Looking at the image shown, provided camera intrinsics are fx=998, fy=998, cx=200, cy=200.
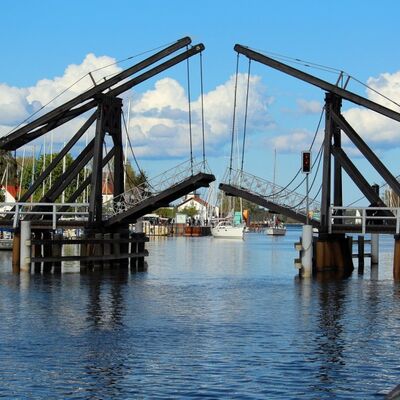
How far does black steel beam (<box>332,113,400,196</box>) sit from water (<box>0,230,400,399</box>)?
5.10m

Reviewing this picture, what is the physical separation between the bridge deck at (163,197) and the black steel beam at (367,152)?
18.3 ft

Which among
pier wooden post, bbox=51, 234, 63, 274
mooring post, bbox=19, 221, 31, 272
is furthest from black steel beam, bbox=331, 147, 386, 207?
mooring post, bbox=19, 221, 31, 272

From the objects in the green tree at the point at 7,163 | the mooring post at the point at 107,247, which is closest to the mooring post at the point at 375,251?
the mooring post at the point at 107,247

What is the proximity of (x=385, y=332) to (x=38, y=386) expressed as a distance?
29.8ft

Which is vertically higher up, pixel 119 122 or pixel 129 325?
pixel 119 122

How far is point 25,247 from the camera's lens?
38.5 meters

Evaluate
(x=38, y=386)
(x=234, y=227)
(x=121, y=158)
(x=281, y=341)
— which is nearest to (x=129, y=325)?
(x=281, y=341)

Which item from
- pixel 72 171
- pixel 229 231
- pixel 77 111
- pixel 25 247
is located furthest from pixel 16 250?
pixel 229 231

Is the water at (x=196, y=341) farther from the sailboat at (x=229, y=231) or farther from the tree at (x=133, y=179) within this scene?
the sailboat at (x=229, y=231)

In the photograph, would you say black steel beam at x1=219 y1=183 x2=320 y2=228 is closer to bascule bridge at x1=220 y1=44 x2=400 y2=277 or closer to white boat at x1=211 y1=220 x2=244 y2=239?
bascule bridge at x1=220 y1=44 x2=400 y2=277

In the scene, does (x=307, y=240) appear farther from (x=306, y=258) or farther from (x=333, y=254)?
(x=333, y=254)

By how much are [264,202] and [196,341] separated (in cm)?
1959

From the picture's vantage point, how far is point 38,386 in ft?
51.7

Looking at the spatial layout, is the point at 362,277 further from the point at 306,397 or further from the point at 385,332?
the point at 306,397
